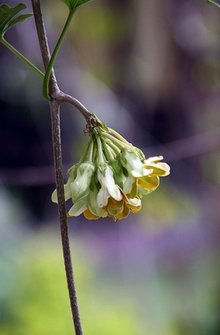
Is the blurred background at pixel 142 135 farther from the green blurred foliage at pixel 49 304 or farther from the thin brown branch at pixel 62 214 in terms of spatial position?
the thin brown branch at pixel 62 214

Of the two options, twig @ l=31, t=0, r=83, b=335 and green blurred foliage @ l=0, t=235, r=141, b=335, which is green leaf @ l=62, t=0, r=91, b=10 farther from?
green blurred foliage @ l=0, t=235, r=141, b=335

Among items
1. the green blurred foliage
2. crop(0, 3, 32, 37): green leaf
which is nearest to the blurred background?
the green blurred foliage

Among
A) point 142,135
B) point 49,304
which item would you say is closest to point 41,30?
point 49,304

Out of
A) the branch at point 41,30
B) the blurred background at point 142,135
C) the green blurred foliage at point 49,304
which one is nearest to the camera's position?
the branch at point 41,30

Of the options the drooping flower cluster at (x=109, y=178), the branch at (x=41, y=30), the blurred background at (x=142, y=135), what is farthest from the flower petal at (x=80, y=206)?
the blurred background at (x=142, y=135)

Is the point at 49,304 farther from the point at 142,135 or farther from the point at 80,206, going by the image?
the point at 142,135

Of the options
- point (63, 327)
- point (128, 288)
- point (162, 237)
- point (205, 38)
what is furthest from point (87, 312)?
point (205, 38)
